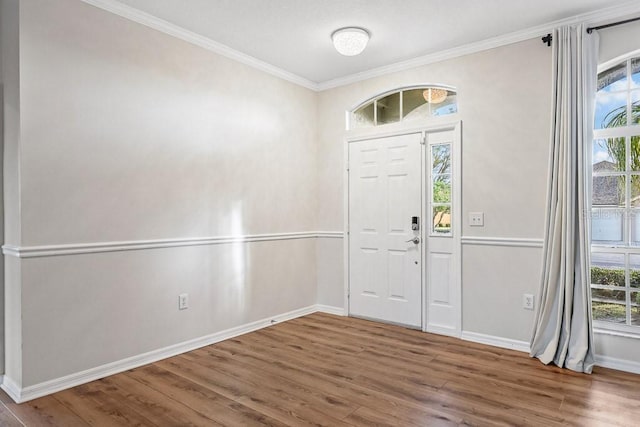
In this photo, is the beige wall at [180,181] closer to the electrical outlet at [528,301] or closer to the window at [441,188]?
the electrical outlet at [528,301]

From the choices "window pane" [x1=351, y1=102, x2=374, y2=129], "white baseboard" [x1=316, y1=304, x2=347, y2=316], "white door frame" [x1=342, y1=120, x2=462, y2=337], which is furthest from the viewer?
"white baseboard" [x1=316, y1=304, x2=347, y2=316]

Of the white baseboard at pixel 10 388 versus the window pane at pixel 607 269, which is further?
the window pane at pixel 607 269

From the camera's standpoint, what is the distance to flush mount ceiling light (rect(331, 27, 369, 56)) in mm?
3381

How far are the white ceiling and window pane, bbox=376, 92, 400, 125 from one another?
19.1 inches

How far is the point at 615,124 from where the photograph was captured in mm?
3215

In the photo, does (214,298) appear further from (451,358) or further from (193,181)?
(451,358)

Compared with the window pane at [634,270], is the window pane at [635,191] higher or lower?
higher

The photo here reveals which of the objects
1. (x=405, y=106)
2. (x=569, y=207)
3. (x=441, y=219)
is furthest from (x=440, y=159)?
(x=569, y=207)

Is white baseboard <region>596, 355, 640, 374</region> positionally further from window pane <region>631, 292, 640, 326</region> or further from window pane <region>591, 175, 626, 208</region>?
window pane <region>591, 175, 626, 208</region>

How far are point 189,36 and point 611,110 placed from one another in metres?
3.54

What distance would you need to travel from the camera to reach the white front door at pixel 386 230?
4148mm

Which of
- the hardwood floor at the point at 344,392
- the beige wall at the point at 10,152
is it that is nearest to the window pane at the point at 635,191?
the hardwood floor at the point at 344,392

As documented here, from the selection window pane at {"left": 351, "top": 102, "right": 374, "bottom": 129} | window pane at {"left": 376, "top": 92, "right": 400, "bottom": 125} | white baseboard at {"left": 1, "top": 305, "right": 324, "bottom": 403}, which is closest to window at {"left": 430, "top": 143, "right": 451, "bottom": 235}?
window pane at {"left": 376, "top": 92, "right": 400, "bottom": 125}

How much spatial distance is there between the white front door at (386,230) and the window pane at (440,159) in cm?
15
